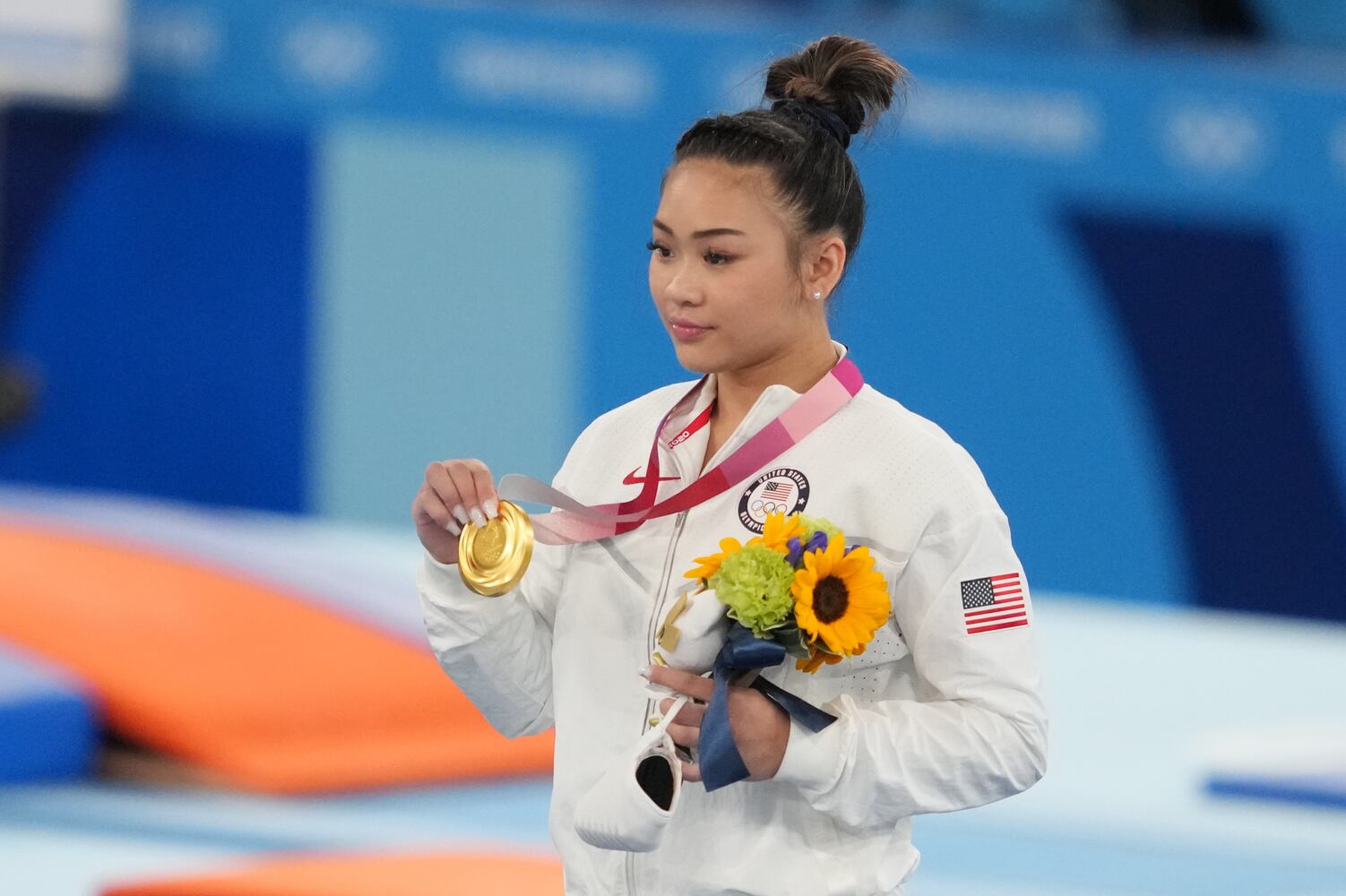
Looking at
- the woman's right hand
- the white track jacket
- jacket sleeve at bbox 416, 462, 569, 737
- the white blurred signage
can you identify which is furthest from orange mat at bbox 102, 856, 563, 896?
the white blurred signage

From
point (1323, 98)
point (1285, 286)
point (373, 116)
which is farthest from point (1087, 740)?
point (373, 116)

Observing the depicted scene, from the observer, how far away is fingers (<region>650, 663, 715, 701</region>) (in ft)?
7.79

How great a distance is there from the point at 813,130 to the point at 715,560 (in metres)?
0.58

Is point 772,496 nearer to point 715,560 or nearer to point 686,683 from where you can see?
point 715,560

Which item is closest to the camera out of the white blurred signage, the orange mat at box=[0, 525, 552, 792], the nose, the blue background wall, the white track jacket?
the white track jacket

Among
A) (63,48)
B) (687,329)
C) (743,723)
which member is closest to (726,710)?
(743,723)

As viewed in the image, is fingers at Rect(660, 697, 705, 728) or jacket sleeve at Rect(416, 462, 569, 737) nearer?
fingers at Rect(660, 697, 705, 728)

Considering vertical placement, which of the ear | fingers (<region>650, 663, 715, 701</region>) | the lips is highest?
the ear

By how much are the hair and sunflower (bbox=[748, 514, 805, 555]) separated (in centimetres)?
37

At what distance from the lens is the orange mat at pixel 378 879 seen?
4.07 meters

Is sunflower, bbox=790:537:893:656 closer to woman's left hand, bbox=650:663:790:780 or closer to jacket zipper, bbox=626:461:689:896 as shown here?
woman's left hand, bbox=650:663:790:780

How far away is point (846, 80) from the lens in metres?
2.64

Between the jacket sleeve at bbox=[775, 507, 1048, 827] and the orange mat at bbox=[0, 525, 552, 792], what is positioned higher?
the orange mat at bbox=[0, 525, 552, 792]

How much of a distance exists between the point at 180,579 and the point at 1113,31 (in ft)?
16.4
